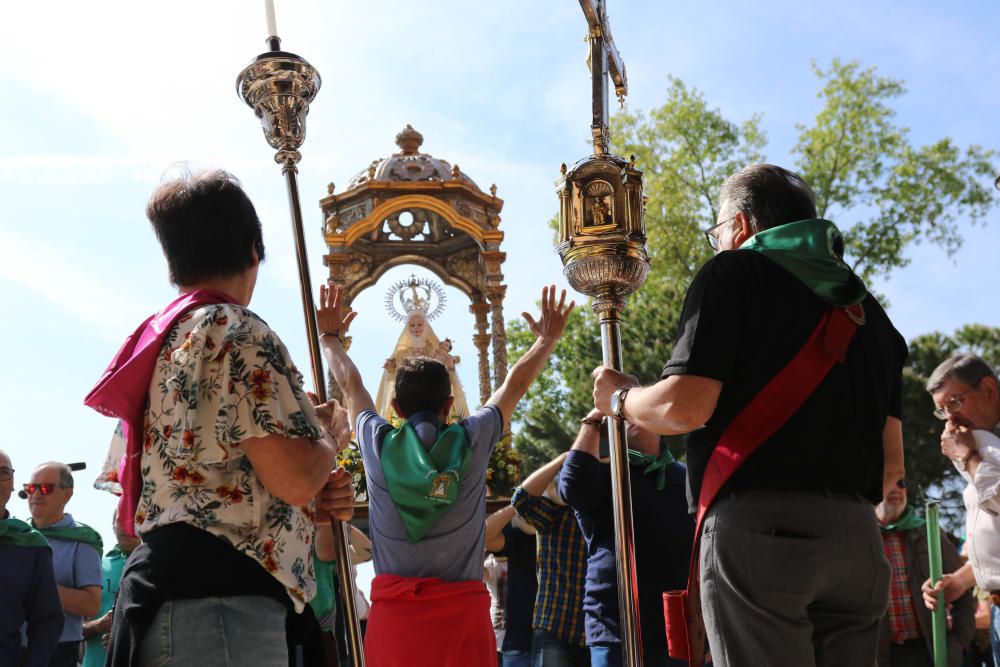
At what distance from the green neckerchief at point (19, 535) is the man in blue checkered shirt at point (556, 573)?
218 centimetres

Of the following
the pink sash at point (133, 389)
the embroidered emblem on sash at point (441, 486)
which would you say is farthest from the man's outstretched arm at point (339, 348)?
the pink sash at point (133, 389)

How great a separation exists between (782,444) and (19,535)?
381 centimetres

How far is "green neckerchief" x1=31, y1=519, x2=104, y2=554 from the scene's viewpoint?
6.16 m

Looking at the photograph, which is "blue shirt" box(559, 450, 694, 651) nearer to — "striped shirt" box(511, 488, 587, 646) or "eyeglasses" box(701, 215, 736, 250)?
"striped shirt" box(511, 488, 587, 646)

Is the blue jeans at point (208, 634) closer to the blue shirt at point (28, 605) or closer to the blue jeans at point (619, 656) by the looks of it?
the blue jeans at point (619, 656)

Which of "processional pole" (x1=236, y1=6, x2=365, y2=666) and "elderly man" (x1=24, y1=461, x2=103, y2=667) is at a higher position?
"processional pole" (x1=236, y1=6, x2=365, y2=666)

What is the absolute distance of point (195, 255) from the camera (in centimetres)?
268

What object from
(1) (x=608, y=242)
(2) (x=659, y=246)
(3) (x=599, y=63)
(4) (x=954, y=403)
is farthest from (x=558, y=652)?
(2) (x=659, y=246)

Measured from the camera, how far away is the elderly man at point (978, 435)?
481 centimetres

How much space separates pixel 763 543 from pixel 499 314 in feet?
36.4

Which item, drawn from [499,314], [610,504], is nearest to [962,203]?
[499,314]

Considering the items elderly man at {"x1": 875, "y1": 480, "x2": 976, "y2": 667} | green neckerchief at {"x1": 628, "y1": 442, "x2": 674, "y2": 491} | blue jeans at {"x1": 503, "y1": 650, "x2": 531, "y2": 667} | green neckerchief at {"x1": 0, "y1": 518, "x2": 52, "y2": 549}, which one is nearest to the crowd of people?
green neckerchief at {"x1": 628, "y1": 442, "x2": 674, "y2": 491}

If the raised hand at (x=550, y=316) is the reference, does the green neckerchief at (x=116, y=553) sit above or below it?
below

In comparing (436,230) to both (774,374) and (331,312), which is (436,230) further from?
(774,374)
